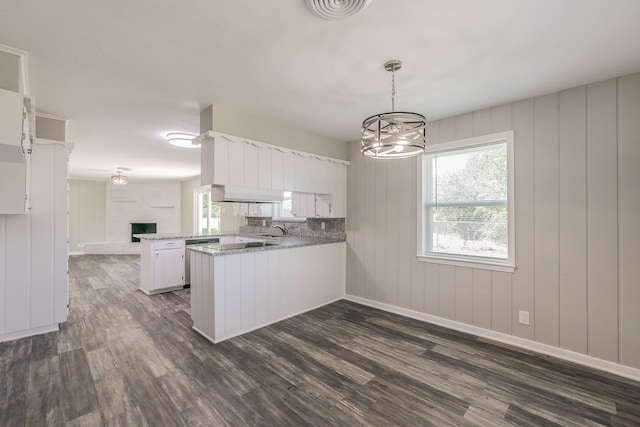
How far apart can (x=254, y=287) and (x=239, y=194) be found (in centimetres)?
110

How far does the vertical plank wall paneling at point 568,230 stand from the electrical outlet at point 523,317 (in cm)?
4

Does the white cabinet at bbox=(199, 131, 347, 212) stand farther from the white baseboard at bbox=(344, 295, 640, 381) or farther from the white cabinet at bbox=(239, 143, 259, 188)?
the white baseboard at bbox=(344, 295, 640, 381)

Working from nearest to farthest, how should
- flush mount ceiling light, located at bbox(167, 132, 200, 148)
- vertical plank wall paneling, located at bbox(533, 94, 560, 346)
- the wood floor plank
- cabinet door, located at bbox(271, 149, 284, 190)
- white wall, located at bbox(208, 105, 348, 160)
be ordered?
the wood floor plank, vertical plank wall paneling, located at bbox(533, 94, 560, 346), white wall, located at bbox(208, 105, 348, 160), cabinet door, located at bbox(271, 149, 284, 190), flush mount ceiling light, located at bbox(167, 132, 200, 148)

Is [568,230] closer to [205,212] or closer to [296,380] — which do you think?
[296,380]

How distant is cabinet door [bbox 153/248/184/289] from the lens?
4.74 metres

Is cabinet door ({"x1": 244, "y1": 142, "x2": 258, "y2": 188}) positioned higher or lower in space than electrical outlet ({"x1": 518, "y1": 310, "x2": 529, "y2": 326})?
higher

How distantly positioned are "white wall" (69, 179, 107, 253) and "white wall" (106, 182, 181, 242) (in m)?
0.20

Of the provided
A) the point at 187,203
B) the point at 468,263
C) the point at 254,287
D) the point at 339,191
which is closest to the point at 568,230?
the point at 468,263

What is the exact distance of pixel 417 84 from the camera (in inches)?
103

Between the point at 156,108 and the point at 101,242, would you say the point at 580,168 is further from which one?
the point at 101,242

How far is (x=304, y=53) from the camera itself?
211 centimetres

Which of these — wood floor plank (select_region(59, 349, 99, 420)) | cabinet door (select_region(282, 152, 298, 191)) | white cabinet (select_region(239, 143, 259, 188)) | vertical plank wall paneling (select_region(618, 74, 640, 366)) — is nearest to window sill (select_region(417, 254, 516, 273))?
vertical plank wall paneling (select_region(618, 74, 640, 366))

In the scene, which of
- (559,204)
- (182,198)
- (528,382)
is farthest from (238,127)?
(182,198)

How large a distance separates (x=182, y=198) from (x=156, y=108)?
762 centimetres
